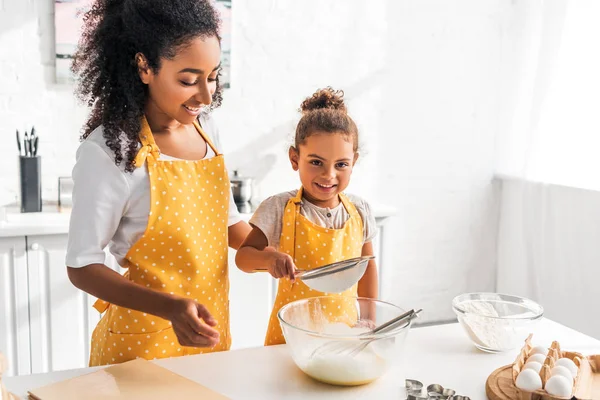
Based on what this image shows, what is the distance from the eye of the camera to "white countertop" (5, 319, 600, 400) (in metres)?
1.09

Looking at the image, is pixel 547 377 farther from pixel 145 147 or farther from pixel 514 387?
pixel 145 147

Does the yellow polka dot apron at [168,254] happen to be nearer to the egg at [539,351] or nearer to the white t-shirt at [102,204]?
the white t-shirt at [102,204]

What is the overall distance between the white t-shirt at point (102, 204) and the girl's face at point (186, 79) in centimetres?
13

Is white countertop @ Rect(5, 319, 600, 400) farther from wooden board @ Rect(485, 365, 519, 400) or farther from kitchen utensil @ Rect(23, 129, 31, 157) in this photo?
kitchen utensil @ Rect(23, 129, 31, 157)

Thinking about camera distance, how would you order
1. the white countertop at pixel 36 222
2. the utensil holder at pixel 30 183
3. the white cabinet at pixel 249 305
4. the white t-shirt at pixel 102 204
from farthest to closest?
the white cabinet at pixel 249 305 < the utensil holder at pixel 30 183 < the white countertop at pixel 36 222 < the white t-shirt at pixel 102 204

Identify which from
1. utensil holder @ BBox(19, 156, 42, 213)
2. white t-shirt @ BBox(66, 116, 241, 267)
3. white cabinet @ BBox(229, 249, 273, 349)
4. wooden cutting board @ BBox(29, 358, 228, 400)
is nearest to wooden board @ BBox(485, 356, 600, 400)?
wooden cutting board @ BBox(29, 358, 228, 400)

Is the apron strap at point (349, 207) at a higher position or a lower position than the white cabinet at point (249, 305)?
higher

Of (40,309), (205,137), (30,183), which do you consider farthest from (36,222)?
(205,137)

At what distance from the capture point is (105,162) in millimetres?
1274

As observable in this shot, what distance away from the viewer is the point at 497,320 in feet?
4.11

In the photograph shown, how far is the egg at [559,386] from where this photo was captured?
3.28 feet

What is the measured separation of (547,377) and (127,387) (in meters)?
0.66

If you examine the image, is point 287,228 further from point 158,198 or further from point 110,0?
point 110,0

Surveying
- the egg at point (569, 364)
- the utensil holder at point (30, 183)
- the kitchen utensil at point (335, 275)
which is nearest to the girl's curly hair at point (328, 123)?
the kitchen utensil at point (335, 275)
